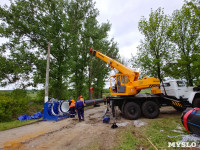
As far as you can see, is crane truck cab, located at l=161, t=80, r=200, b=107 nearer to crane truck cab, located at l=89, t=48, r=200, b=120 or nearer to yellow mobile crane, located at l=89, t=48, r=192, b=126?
crane truck cab, located at l=89, t=48, r=200, b=120

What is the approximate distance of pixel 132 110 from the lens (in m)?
8.16

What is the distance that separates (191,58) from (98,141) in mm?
12697

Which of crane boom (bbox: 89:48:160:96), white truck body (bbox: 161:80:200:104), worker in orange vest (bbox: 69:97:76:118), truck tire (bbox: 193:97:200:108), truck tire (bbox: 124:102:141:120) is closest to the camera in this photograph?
truck tire (bbox: 193:97:200:108)

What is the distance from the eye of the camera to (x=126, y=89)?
8312 millimetres

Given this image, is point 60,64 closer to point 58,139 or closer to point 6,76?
point 6,76

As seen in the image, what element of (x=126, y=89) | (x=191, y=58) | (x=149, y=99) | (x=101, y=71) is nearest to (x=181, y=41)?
(x=191, y=58)

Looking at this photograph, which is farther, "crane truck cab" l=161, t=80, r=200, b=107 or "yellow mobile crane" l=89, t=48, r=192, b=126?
"yellow mobile crane" l=89, t=48, r=192, b=126

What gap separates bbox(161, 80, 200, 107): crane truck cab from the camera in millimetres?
7989

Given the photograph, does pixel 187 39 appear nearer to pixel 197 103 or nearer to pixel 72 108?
pixel 197 103

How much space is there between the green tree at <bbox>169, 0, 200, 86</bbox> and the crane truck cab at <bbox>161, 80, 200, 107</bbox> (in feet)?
12.3

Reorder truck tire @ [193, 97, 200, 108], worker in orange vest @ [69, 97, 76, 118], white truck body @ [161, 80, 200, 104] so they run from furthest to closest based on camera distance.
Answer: worker in orange vest @ [69, 97, 76, 118]
white truck body @ [161, 80, 200, 104]
truck tire @ [193, 97, 200, 108]

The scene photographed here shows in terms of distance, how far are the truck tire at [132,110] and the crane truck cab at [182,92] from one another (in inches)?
116

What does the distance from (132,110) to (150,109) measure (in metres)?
1.32

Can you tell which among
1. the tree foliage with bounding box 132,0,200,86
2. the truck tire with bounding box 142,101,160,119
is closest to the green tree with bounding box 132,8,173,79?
the tree foliage with bounding box 132,0,200,86
